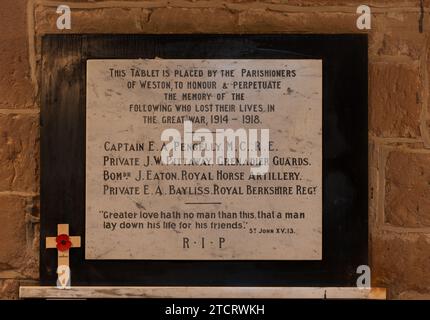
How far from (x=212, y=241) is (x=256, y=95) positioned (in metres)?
0.49

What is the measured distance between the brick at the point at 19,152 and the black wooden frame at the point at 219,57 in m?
0.05

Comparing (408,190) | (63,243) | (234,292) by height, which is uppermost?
(408,190)

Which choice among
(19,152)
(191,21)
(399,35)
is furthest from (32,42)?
(399,35)

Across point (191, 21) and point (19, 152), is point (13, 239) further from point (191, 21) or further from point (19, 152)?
point (191, 21)

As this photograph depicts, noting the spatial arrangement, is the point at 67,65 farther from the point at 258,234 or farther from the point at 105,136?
the point at 258,234

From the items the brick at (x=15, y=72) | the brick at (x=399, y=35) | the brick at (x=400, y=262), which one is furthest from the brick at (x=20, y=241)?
the brick at (x=399, y=35)

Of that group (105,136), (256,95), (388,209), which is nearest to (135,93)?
(105,136)

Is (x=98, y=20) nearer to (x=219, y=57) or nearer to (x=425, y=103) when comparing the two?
(x=219, y=57)

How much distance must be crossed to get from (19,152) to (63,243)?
1.09 ft

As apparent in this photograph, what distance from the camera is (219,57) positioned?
5.88 feet

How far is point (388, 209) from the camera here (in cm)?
181

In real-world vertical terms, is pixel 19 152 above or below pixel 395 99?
below

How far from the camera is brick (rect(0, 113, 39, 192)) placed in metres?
1.82
